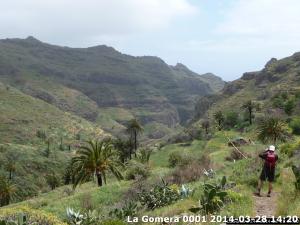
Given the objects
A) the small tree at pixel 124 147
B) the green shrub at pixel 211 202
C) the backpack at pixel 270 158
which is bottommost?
the small tree at pixel 124 147

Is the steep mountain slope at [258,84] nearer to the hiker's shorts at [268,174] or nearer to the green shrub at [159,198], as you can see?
the green shrub at [159,198]

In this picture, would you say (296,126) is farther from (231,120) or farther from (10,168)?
(10,168)

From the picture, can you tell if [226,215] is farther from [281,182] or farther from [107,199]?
[107,199]

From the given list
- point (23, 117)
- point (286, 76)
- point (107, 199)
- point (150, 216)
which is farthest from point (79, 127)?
point (150, 216)

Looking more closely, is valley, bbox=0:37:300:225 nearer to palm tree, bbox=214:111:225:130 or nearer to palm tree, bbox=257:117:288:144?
palm tree, bbox=257:117:288:144

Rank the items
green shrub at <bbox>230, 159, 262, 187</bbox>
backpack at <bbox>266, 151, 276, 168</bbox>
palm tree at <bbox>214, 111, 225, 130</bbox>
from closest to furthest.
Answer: backpack at <bbox>266, 151, 276, 168</bbox> < green shrub at <bbox>230, 159, 262, 187</bbox> < palm tree at <bbox>214, 111, 225, 130</bbox>

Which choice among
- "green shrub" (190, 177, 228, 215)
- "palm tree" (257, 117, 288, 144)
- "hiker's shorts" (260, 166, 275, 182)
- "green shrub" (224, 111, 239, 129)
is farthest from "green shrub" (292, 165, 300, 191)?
"green shrub" (224, 111, 239, 129)

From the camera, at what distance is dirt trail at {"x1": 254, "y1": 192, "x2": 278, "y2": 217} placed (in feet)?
40.8

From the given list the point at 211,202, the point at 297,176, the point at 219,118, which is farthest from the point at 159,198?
the point at 219,118

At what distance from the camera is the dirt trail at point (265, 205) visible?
40.8ft

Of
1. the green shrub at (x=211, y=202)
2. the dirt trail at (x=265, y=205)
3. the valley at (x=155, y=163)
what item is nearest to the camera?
the dirt trail at (x=265, y=205)

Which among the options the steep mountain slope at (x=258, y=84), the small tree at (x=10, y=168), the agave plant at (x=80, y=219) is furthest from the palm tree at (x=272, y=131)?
the steep mountain slope at (x=258, y=84)

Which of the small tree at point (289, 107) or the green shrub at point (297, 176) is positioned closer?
the green shrub at point (297, 176)

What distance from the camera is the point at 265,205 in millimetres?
13469
